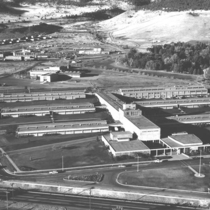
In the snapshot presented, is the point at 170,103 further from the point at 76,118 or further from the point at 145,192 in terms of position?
the point at 145,192

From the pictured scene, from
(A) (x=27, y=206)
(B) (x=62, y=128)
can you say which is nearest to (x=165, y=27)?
(B) (x=62, y=128)

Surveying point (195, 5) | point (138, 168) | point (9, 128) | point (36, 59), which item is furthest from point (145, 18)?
point (138, 168)

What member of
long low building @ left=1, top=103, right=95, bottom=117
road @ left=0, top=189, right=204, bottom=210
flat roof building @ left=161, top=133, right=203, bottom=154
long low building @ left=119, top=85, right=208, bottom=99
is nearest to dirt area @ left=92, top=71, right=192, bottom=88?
long low building @ left=119, top=85, right=208, bottom=99

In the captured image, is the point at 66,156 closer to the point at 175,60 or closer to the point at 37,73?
the point at 37,73

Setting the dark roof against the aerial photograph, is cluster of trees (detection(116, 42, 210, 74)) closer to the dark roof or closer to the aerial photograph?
the aerial photograph

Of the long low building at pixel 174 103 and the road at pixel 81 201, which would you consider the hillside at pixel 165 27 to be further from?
the road at pixel 81 201

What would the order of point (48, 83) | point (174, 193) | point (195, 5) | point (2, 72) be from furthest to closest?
1. point (195, 5)
2. point (2, 72)
3. point (48, 83)
4. point (174, 193)
